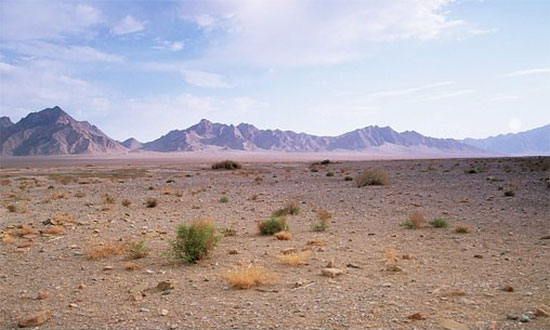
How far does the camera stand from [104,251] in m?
10.0

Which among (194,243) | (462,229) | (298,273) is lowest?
(298,273)

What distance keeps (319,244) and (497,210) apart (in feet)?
26.7

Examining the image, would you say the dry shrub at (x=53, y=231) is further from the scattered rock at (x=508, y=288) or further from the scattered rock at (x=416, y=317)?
the scattered rock at (x=508, y=288)

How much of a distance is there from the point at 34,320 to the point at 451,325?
5352 millimetres

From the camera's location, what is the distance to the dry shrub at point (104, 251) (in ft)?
32.4

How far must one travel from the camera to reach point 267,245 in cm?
1099

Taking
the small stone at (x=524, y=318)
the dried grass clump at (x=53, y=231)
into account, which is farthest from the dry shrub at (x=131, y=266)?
the small stone at (x=524, y=318)

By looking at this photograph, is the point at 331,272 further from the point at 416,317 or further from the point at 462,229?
the point at 462,229

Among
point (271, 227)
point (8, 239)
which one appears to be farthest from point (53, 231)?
point (271, 227)

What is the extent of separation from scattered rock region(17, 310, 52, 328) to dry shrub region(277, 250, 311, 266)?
419 centimetres

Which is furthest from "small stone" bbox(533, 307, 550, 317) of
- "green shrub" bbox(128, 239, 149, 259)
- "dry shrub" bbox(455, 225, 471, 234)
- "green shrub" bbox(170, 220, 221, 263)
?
"green shrub" bbox(128, 239, 149, 259)

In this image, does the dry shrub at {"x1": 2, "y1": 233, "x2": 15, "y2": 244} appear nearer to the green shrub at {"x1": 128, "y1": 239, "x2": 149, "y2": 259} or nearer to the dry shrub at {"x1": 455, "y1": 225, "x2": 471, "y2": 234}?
the green shrub at {"x1": 128, "y1": 239, "x2": 149, "y2": 259}

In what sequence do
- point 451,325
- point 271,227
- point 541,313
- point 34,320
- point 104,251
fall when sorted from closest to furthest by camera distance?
point 451,325 < point 541,313 < point 34,320 < point 104,251 < point 271,227

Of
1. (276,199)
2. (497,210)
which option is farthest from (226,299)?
(276,199)
